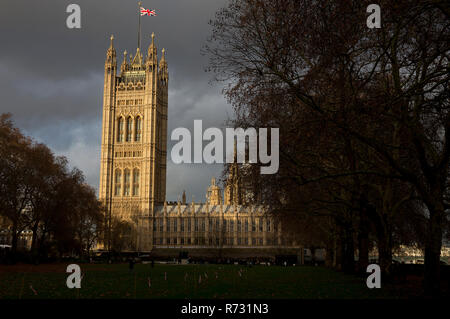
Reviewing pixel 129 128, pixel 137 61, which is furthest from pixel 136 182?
pixel 137 61

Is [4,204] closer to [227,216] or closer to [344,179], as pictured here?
[344,179]

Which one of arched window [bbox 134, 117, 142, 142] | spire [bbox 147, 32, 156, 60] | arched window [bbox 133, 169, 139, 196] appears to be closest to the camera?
arched window [bbox 133, 169, 139, 196]

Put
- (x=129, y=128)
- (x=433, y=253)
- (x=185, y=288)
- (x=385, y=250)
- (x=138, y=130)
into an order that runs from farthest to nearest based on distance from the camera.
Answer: (x=129, y=128) < (x=138, y=130) < (x=385, y=250) < (x=185, y=288) < (x=433, y=253)

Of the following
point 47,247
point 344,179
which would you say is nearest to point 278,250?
point 47,247

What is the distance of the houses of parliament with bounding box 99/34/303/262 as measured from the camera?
128125mm

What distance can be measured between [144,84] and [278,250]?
5781cm

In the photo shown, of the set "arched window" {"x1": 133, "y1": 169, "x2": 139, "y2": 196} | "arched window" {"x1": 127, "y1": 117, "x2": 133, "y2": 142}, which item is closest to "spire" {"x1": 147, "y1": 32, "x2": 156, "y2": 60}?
"arched window" {"x1": 127, "y1": 117, "x2": 133, "y2": 142}

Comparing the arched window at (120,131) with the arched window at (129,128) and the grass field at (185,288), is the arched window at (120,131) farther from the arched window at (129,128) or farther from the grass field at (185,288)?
the grass field at (185,288)

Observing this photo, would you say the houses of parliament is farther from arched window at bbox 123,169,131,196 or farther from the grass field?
the grass field

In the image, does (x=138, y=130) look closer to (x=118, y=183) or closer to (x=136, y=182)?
(x=136, y=182)

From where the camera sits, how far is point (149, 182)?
449ft

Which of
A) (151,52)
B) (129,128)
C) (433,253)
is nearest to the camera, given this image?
(433,253)

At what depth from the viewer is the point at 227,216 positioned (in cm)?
12938

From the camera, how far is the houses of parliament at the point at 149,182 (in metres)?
128
